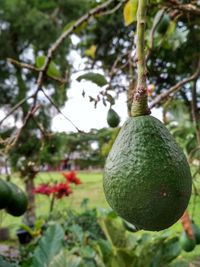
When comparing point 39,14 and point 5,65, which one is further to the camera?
point 5,65

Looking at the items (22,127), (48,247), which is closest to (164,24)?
(22,127)

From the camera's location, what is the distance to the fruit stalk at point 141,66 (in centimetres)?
34

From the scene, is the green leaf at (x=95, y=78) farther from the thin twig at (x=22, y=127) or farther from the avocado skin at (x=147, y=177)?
the avocado skin at (x=147, y=177)

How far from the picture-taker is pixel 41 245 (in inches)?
72.0

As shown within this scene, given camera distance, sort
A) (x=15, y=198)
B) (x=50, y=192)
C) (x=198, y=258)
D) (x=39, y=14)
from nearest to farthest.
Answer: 1. (x=15, y=198)
2. (x=198, y=258)
3. (x=50, y=192)
4. (x=39, y=14)

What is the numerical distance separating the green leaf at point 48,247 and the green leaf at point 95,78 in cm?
85

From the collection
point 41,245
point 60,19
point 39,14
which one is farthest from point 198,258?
point 60,19

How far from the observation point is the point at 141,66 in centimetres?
34

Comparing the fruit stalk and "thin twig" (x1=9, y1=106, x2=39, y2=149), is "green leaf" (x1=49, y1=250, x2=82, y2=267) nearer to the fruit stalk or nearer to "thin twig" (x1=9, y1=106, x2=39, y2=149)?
"thin twig" (x1=9, y1=106, x2=39, y2=149)

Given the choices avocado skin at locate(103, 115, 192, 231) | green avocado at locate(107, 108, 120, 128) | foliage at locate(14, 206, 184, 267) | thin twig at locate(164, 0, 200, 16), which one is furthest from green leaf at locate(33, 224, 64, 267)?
avocado skin at locate(103, 115, 192, 231)

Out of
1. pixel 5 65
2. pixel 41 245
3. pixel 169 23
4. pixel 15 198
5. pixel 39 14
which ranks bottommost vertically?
pixel 41 245

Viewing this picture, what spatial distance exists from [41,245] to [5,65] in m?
4.07

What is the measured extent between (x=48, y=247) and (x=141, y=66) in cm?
161

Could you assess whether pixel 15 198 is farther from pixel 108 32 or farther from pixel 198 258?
pixel 108 32
